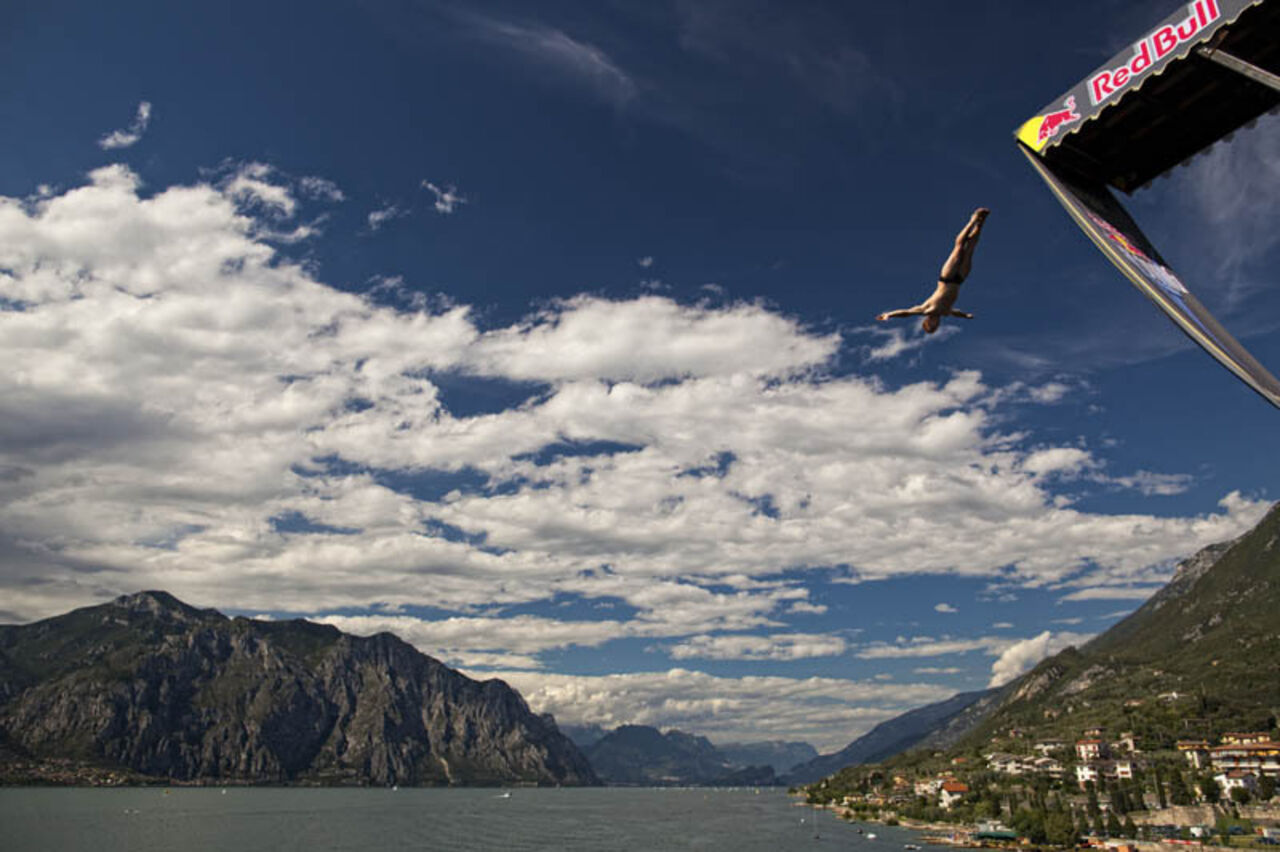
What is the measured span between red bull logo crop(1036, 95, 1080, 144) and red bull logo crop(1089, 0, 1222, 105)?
0.42 m

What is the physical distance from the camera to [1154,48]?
49.4 feet

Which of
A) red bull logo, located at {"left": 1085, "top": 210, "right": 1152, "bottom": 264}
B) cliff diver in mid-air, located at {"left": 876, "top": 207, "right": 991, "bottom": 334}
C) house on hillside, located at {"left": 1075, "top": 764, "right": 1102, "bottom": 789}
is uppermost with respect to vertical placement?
red bull logo, located at {"left": 1085, "top": 210, "right": 1152, "bottom": 264}

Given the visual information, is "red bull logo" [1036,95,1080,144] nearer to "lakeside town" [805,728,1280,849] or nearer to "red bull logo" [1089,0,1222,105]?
"red bull logo" [1089,0,1222,105]

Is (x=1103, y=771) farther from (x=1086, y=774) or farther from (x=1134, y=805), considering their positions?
(x=1134, y=805)

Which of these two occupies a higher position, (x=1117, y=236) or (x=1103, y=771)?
(x=1117, y=236)

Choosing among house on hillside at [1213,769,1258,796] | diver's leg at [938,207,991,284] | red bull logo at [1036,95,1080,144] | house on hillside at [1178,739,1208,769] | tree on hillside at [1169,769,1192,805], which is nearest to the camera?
diver's leg at [938,207,991,284]

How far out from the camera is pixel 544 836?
532 feet

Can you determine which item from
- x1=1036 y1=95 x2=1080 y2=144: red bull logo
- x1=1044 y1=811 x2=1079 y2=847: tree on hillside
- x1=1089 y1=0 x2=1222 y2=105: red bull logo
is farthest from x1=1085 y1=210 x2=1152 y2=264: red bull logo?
x1=1044 y1=811 x2=1079 y2=847: tree on hillside

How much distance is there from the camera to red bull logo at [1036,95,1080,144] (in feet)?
52.9

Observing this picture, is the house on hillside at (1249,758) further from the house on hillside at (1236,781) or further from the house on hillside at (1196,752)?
the house on hillside at (1196,752)

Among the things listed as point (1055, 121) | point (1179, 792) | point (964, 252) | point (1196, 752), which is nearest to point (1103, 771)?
point (1196, 752)

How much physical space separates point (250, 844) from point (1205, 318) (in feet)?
549

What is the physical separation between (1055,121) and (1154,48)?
199cm

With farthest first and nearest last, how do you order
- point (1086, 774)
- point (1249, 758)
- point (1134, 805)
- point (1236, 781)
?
point (1086, 774) → point (1249, 758) → point (1236, 781) → point (1134, 805)
